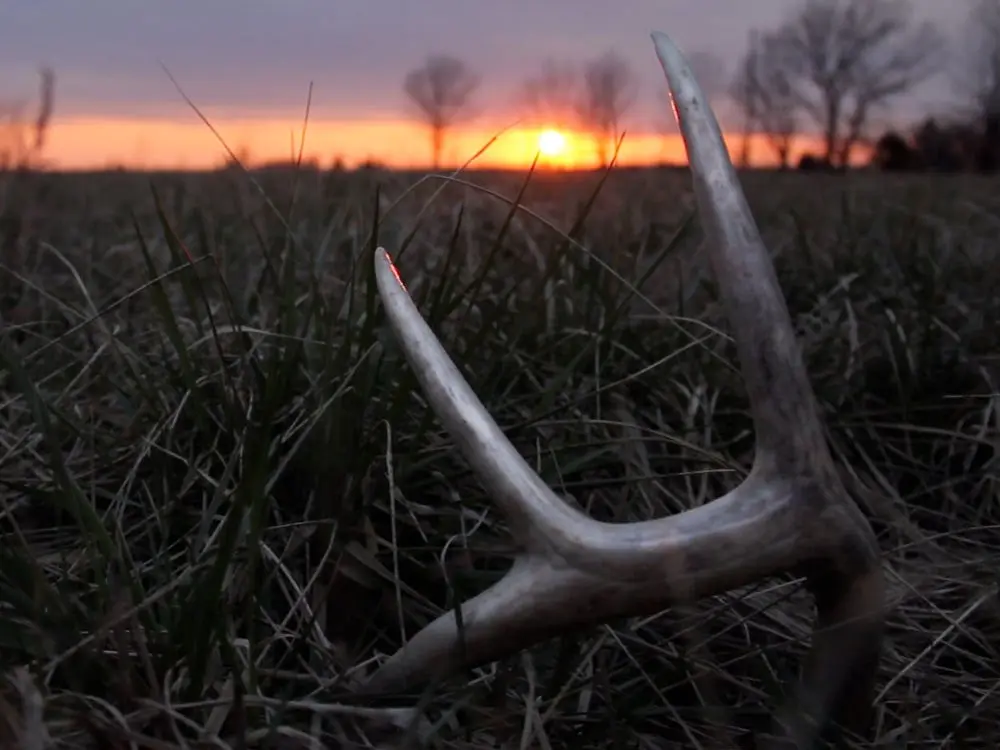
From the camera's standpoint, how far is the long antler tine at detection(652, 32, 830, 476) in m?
0.99

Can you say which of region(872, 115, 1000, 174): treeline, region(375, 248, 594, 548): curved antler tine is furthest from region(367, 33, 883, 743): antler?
region(872, 115, 1000, 174): treeline

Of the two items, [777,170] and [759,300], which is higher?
[777,170]

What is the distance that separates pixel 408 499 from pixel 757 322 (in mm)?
559

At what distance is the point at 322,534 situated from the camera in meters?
1.25

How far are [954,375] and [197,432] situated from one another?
1.25 metres

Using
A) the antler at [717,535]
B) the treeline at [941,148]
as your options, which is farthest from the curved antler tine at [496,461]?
the treeline at [941,148]

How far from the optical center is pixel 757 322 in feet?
3.27

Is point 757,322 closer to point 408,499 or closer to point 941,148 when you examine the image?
point 408,499

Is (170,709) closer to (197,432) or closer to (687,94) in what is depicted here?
(197,432)

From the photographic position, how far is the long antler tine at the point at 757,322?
38.9 inches

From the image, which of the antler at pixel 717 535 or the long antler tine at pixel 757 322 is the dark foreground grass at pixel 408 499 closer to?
the antler at pixel 717 535

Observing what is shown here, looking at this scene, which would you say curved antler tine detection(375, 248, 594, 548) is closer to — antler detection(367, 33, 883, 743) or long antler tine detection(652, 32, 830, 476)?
antler detection(367, 33, 883, 743)

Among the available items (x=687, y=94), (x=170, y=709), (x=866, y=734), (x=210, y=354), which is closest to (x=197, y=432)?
(x=210, y=354)

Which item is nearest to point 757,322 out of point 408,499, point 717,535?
point 717,535
